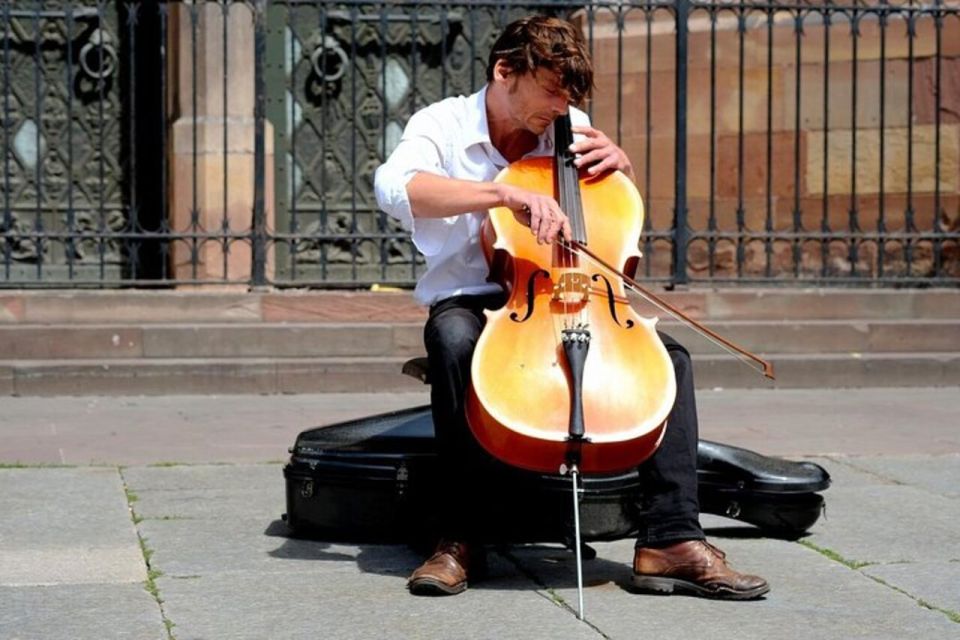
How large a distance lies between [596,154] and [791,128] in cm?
686

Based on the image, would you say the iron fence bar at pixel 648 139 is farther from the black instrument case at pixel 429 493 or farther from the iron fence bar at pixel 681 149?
the black instrument case at pixel 429 493

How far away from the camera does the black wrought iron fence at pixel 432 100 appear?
10.3 metres

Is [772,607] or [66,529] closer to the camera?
[772,607]

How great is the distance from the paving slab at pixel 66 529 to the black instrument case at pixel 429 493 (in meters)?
0.54

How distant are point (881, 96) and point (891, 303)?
1.31 m

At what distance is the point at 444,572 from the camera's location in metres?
4.38

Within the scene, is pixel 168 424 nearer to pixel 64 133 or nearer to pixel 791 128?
pixel 64 133

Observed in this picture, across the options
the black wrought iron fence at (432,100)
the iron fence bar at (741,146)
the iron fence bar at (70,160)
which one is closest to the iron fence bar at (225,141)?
the black wrought iron fence at (432,100)

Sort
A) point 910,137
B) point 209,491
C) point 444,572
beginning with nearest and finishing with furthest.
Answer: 1. point 444,572
2. point 209,491
3. point 910,137

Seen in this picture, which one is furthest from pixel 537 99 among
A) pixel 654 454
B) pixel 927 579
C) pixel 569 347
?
pixel 927 579

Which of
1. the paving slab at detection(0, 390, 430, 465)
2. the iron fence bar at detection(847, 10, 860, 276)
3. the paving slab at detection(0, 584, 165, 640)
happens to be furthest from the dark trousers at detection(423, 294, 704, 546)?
the iron fence bar at detection(847, 10, 860, 276)

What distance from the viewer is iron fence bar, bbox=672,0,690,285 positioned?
33.6 ft

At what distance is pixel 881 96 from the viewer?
34.7ft

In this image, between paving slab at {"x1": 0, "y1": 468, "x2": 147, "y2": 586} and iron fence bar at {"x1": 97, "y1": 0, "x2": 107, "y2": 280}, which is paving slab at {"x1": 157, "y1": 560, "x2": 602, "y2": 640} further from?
iron fence bar at {"x1": 97, "y1": 0, "x2": 107, "y2": 280}
